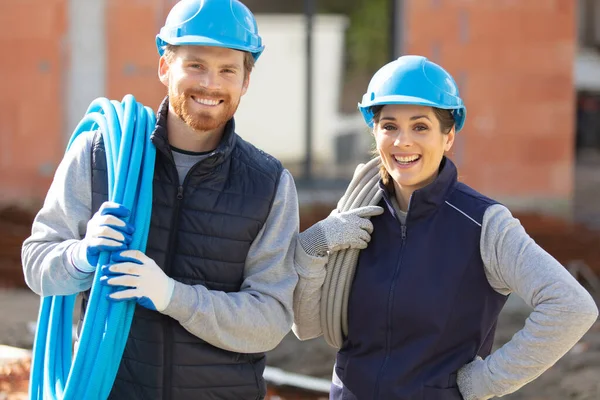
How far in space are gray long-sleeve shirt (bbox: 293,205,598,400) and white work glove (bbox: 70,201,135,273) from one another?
0.89 m

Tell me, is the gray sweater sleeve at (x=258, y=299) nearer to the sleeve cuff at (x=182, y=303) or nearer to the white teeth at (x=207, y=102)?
the sleeve cuff at (x=182, y=303)

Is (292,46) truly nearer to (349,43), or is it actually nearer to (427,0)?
(349,43)

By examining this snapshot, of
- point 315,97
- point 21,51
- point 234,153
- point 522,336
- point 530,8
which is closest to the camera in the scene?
point 522,336

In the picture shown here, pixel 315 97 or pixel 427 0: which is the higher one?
pixel 427 0

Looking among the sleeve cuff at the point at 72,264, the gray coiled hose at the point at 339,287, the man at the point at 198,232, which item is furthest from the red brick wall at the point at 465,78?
the sleeve cuff at the point at 72,264

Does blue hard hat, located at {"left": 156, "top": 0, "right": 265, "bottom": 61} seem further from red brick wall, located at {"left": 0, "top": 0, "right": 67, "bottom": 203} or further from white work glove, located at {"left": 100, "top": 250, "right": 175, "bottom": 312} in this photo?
red brick wall, located at {"left": 0, "top": 0, "right": 67, "bottom": 203}

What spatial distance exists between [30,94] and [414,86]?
595cm

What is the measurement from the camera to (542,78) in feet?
27.3

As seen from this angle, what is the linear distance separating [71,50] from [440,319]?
6.04 m

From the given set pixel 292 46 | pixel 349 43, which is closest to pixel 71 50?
pixel 292 46

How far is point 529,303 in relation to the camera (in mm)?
2289

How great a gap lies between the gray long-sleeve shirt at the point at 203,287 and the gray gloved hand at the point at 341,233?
6cm

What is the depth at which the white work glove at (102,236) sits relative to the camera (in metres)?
2.17

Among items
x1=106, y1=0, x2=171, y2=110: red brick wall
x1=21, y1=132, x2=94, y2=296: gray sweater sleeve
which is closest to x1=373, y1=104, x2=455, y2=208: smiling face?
x1=21, y1=132, x2=94, y2=296: gray sweater sleeve
